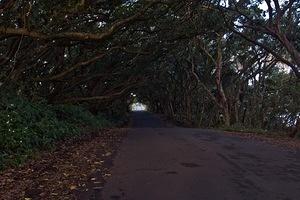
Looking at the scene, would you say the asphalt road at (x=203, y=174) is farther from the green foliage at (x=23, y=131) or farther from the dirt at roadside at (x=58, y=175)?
the green foliage at (x=23, y=131)

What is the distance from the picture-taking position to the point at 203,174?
31.7 feet

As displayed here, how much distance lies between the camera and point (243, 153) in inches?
531

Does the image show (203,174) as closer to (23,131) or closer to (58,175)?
(58,175)

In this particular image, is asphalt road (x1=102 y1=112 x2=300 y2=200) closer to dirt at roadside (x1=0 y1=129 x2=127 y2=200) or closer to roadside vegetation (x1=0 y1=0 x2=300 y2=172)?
dirt at roadside (x1=0 y1=129 x2=127 y2=200)

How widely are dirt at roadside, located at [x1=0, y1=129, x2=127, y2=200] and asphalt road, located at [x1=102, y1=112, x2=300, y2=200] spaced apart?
0.40 m

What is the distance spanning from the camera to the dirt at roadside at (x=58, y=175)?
785 cm

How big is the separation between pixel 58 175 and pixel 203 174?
2888 millimetres

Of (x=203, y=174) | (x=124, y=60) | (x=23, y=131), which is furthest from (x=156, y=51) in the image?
(x=203, y=174)

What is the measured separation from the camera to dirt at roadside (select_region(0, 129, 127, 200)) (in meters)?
7.85

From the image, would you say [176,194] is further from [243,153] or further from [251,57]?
[251,57]

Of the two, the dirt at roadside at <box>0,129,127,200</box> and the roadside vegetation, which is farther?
the roadside vegetation

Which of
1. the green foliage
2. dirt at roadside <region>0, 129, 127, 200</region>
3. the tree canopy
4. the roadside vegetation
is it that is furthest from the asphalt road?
the tree canopy

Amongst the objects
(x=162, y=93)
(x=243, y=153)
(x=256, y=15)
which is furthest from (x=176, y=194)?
(x=162, y=93)

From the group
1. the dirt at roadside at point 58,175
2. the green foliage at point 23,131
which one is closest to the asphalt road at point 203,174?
the dirt at roadside at point 58,175
